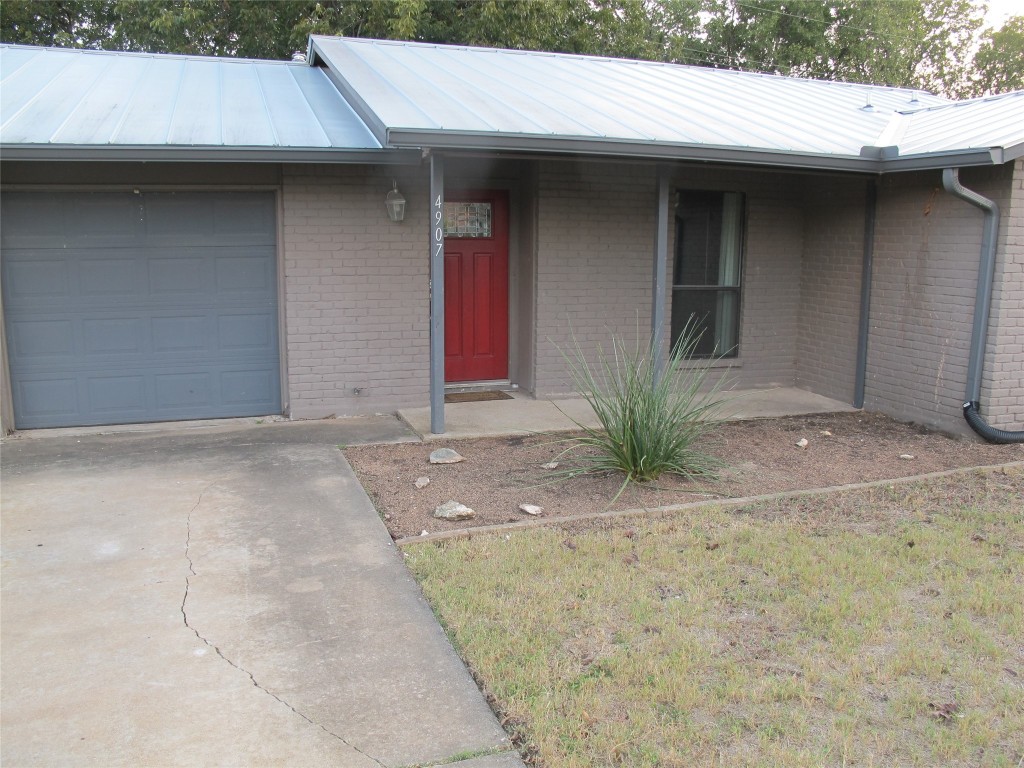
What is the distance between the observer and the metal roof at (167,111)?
22.8ft

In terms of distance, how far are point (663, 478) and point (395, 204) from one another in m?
3.73

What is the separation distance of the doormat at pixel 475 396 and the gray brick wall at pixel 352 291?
61 centimetres

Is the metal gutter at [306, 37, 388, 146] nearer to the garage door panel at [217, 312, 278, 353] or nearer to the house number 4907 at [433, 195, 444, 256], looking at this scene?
the house number 4907 at [433, 195, 444, 256]

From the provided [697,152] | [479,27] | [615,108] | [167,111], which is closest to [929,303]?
[697,152]

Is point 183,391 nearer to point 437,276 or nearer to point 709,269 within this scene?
point 437,276

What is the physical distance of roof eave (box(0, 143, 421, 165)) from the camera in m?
6.74

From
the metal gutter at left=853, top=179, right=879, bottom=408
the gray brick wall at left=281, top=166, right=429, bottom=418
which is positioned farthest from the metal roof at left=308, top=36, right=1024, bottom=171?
the gray brick wall at left=281, top=166, right=429, bottom=418

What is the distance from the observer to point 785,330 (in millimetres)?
10242

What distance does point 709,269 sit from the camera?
9.90m

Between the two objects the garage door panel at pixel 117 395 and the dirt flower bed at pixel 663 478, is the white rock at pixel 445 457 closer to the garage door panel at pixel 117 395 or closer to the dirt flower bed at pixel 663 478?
the dirt flower bed at pixel 663 478

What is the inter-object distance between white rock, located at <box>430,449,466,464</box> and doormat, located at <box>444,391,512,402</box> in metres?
2.19

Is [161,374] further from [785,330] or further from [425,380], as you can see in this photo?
[785,330]

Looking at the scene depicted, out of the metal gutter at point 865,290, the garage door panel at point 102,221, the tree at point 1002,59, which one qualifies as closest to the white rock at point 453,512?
the garage door panel at point 102,221

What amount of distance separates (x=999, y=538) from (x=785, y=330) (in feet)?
16.9
